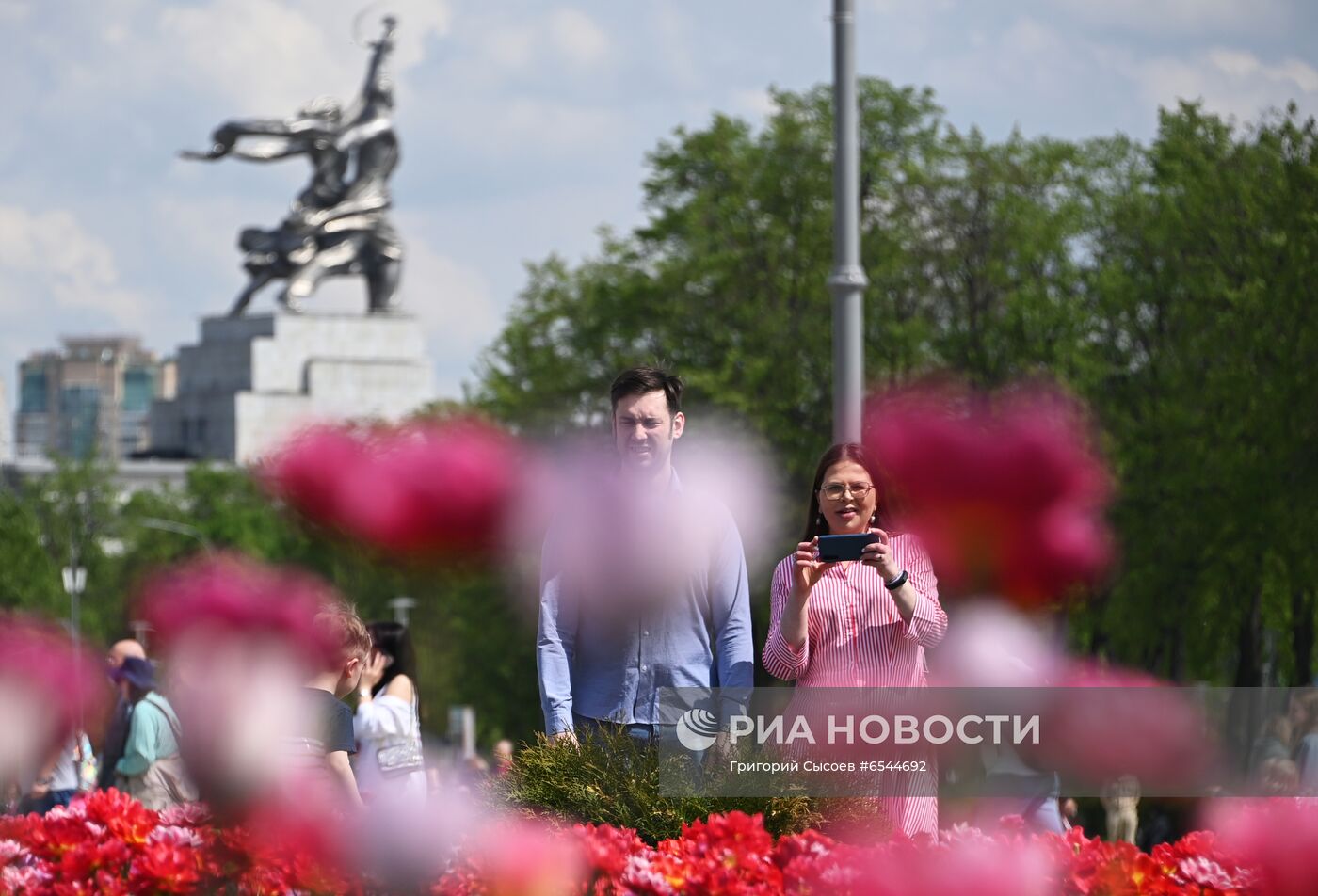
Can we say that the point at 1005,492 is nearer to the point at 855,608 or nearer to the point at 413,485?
the point at 413,485

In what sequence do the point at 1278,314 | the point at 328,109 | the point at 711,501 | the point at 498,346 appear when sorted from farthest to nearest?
the point at 328,109 → the point at 498,346 → the point at 1278,314 → the point at 711,501

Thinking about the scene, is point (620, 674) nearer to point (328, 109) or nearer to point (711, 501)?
point (711, 501)

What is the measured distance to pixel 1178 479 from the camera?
28.9 meters

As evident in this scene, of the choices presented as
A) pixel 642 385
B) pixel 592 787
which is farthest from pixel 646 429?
pixel 592 787

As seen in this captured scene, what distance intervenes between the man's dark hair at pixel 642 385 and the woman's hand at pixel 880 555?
839mm

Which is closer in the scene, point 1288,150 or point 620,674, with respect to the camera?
point 620,674

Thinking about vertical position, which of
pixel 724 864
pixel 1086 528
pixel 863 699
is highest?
pixel 1086 528

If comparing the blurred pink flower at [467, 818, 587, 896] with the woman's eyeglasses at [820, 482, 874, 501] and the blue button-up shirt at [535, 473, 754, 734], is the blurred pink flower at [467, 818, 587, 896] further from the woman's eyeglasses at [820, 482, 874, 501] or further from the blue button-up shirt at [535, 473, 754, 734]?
the woman's eyeglasses at [820, 482, 874, 501]

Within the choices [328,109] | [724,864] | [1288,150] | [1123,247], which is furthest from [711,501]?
[328,109]

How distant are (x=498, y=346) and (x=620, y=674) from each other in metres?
36.5

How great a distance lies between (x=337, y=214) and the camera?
95750 mm

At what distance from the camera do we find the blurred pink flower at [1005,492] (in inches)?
161

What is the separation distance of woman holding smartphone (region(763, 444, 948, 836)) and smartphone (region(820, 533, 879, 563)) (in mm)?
158

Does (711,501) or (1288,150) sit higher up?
(1288,150)
